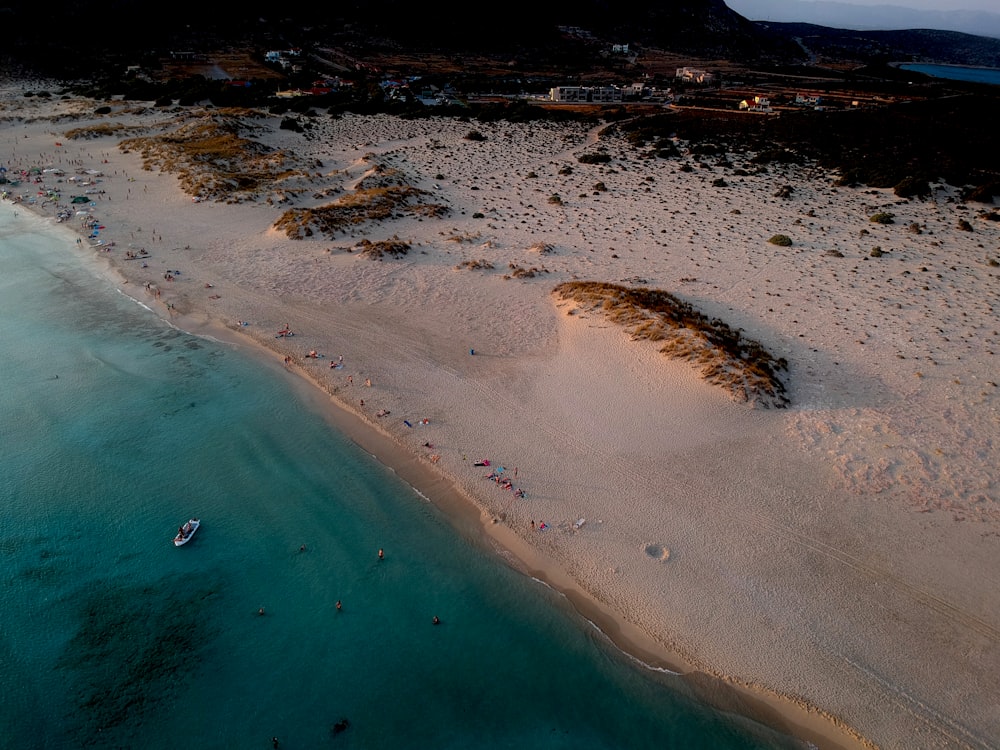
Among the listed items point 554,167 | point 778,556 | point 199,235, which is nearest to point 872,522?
point 778,556

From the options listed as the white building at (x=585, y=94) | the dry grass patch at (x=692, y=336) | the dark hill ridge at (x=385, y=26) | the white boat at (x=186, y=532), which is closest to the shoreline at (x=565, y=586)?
the white boat at (x=186, y=532)

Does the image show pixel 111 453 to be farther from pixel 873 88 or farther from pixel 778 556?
pixel 873 88

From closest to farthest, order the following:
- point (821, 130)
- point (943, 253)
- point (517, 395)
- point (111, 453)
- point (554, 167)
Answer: point (111, 453)
point (517, 395)
point (943, 253)
point (554, 167)
point (821, 130)

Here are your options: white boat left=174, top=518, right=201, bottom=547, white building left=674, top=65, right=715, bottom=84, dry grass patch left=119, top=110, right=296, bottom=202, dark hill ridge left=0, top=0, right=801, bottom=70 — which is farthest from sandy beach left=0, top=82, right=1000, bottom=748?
dark hill ridge left=0, top=0, right=801, bottom=70

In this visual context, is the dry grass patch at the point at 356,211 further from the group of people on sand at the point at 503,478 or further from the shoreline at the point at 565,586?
the group of people on sand at the point at 503,478

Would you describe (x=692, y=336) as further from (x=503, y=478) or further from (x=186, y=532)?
(x=186, y=532)

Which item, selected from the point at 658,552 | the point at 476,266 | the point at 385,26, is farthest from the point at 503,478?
the point at 385,26
